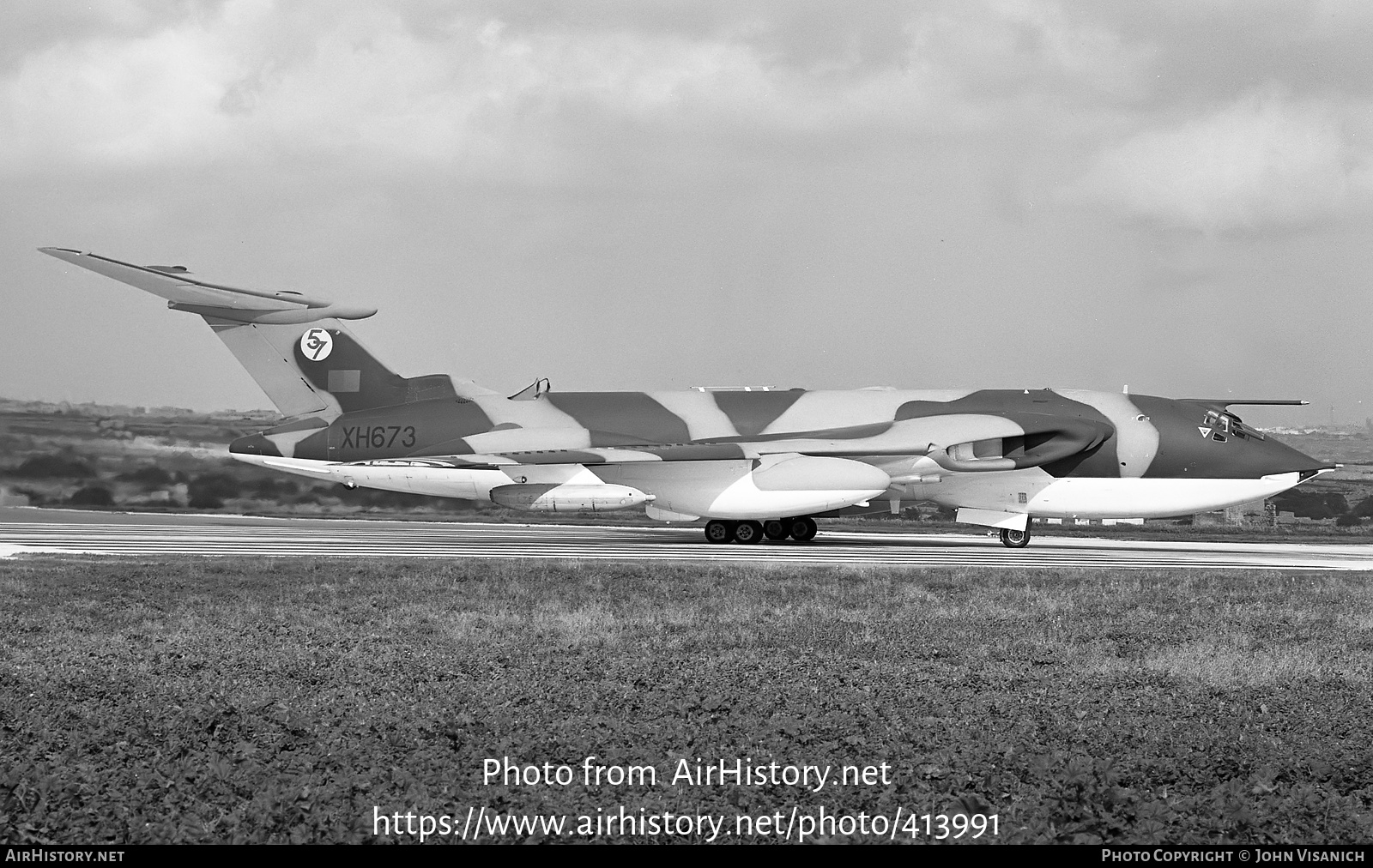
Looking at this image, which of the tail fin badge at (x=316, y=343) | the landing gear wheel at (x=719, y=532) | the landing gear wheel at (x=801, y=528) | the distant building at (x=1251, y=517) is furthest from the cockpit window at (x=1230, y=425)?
the tail fin badge at (x=316, y=343)

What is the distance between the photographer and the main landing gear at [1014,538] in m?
28.6

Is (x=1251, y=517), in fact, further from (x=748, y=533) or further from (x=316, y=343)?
(x=316, y=343)

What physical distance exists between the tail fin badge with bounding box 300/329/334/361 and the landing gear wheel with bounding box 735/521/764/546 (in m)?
9.96

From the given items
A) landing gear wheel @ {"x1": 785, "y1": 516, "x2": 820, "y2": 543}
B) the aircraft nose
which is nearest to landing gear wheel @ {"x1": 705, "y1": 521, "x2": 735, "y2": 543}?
landing gear wheel @ {"x1": 785, "y1": 516, "x2": 820, "y2": 543}

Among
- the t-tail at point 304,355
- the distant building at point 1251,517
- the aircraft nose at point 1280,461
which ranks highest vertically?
the t-tail at point 304,355

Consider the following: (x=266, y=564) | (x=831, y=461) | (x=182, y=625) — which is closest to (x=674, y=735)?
(x=182, y=625)

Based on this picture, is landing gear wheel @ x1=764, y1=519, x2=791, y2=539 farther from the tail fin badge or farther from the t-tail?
the tail fin badge

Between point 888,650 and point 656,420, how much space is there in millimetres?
16199

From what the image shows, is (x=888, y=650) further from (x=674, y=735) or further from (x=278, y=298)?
(x=278, y=298)

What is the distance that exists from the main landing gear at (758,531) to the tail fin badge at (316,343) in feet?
30.9

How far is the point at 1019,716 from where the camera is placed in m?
8.70

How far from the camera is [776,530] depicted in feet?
94.7

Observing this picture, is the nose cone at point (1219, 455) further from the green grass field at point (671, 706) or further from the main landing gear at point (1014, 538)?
the green grass field at point (671, 706)
